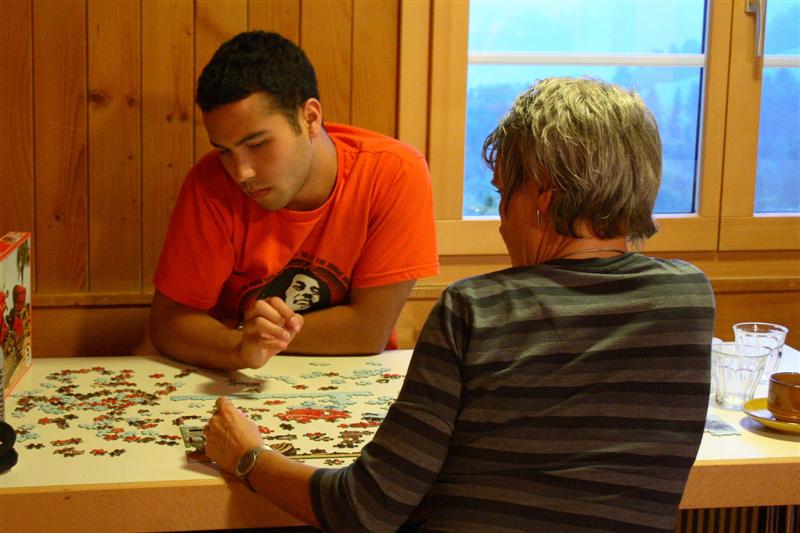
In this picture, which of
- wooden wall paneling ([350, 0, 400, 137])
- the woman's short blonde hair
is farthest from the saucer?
wooden wall paneling ([350, 0, 400, 137])

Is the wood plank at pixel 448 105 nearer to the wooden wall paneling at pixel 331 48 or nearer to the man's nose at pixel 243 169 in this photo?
the wooden wall paneling at pixel 331 48

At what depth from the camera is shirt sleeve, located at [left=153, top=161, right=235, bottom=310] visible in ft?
7.74

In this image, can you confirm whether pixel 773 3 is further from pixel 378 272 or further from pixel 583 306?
pixel 583 306

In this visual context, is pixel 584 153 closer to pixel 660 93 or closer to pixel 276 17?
pixel 276 17

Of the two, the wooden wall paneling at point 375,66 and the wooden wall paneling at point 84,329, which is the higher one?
the wooden wall paneling at point 375,66

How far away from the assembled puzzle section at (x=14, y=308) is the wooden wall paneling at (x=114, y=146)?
712 mm

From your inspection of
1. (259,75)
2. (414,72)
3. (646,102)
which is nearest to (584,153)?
(259,75)

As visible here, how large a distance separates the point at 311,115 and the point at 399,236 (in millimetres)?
363

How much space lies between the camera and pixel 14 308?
6.66ft

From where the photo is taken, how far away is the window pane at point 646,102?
3.13 m

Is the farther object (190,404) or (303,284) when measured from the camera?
(303,284)

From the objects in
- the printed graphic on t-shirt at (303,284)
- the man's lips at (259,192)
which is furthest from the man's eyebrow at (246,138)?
the printed graphic on t-shirt at (303,284)

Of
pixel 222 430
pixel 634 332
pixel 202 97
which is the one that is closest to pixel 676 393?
pixel 634 332

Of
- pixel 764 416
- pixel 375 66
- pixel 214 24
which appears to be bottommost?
pixel 764 416
